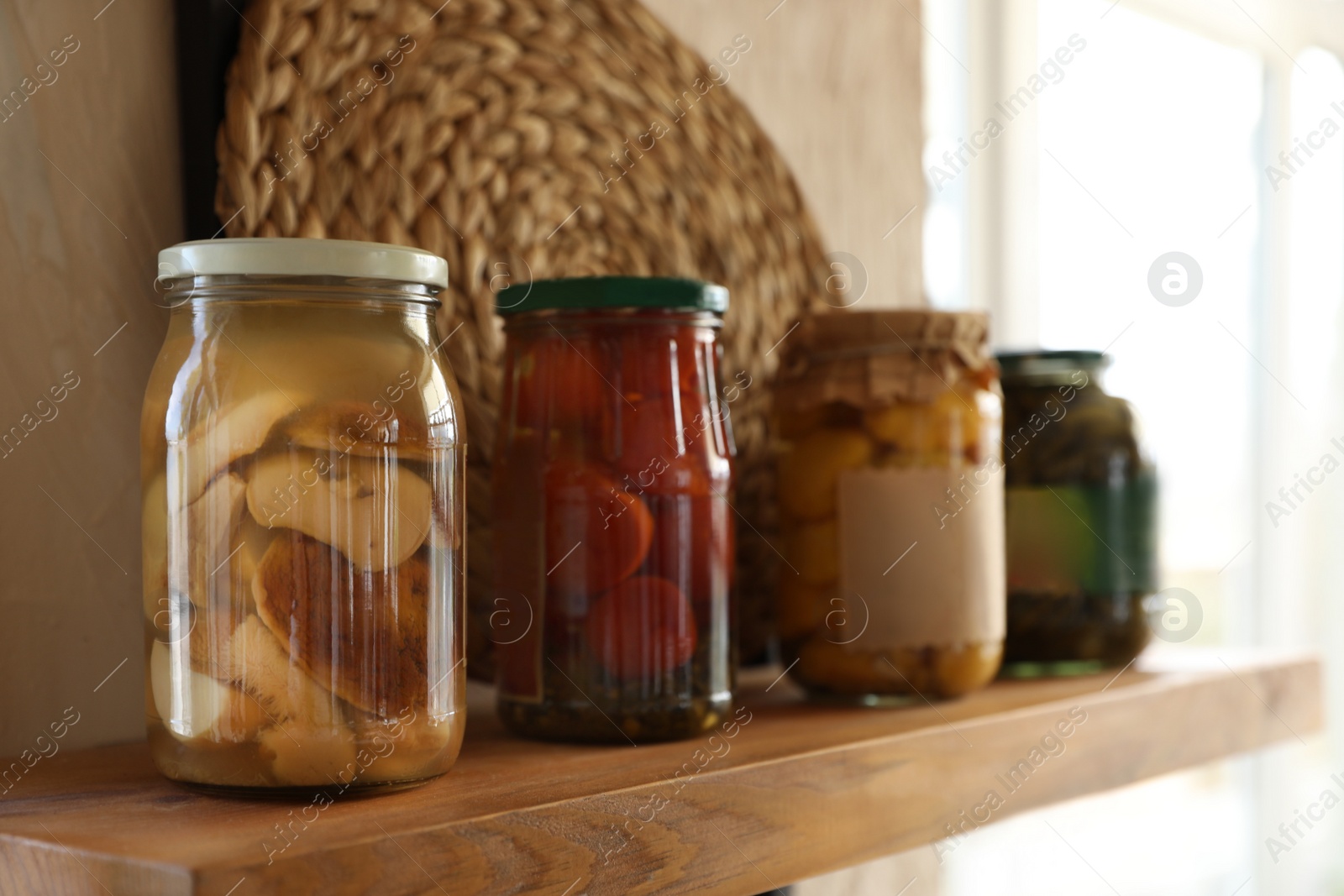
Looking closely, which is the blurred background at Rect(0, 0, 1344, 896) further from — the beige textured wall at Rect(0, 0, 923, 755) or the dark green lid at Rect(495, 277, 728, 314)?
the dark green lid at Rect(495, 277, 728, 314)

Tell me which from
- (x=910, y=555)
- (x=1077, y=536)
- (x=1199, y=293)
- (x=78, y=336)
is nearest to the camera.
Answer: (x=78, y=336)

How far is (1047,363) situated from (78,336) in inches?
23.4

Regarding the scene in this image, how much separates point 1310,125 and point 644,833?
1798 mm

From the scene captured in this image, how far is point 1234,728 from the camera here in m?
0.83

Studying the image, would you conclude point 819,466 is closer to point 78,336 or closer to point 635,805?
point 635,805

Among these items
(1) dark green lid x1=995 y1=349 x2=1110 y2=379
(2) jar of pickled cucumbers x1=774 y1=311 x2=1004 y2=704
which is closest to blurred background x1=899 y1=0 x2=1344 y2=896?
(1) dark green lid x1=995 y1=349 x2=1110 y2=379

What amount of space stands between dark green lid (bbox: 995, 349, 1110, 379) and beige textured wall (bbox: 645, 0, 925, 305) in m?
0.14

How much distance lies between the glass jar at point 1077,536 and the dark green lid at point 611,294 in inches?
12.8

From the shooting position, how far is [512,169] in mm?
686

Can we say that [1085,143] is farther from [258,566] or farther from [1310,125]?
[258,566]

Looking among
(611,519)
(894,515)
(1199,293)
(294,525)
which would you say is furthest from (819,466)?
(1199,293)

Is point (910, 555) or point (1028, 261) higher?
point (1028, 261)

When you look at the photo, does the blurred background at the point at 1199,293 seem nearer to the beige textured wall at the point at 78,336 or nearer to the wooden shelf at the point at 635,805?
the wooden shelf at the point at 635,805

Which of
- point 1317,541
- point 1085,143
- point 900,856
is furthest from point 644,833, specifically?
point 1317,541
